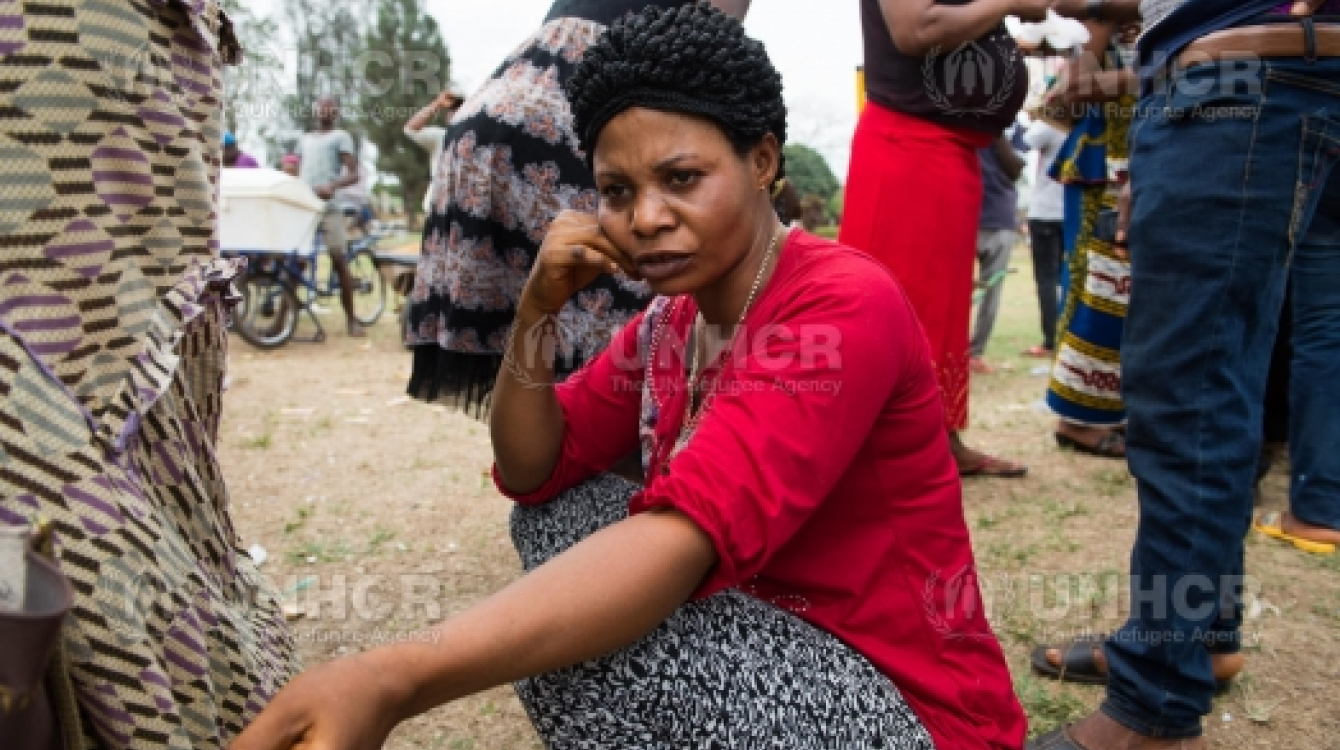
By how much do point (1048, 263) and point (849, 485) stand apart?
6.82 metres

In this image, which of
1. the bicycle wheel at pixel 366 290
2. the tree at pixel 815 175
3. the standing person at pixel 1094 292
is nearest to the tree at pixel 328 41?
the tree at pixel 815 175

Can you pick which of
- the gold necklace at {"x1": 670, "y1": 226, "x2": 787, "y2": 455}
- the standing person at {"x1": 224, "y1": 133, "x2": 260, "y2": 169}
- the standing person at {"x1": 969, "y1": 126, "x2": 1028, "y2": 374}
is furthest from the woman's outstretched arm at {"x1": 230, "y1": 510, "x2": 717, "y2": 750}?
the standing person at {"x1": 224, "y1": 133, "x2": 260, "y2": 169}

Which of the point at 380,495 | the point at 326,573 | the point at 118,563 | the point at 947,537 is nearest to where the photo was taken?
the point at 118,563

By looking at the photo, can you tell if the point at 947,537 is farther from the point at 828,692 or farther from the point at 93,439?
the point at 93,439

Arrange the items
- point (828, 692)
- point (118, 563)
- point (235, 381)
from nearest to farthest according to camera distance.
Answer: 1. point (118, 563)
2. point (828, 692)
3. point (235, 381)

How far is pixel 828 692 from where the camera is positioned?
1.35 m

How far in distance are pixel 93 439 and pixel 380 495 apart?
10.1 ft

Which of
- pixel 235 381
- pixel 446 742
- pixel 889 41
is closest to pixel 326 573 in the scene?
pixel 446 742

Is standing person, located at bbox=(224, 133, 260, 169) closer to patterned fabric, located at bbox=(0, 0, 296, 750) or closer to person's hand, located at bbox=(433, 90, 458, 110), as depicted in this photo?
person's hand, located at bbox=(433, 90, 458, 110)

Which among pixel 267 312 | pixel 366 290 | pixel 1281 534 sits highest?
pixel 1281 534

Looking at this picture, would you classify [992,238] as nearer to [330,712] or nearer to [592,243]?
[592,243]

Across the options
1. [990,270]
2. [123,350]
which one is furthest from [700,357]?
[990,270]

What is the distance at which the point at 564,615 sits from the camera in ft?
3.72

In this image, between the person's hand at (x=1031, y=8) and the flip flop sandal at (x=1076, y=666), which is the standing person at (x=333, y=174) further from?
the flip flop sandal at (x=1076, y=666)
